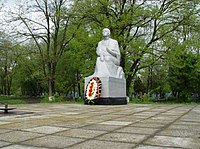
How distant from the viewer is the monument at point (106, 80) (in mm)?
12398

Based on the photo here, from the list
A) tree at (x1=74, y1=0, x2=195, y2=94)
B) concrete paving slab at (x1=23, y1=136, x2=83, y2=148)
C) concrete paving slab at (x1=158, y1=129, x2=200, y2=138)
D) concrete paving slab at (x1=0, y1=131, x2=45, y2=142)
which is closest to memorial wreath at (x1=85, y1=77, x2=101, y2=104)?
tree at (x1=74, y1=0, x2=195, y2=94)

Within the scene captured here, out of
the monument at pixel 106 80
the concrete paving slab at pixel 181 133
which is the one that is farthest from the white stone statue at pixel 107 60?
the concrete paving slab at pixel 181 133

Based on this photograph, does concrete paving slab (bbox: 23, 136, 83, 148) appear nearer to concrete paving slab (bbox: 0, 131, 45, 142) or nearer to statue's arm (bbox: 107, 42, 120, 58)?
concrete paving slab (bbox: 0, 131, 45, 142)

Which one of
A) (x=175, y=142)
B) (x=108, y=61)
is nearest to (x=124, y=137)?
(x=175, y=142)

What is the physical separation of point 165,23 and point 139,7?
7.92 feet

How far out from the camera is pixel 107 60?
13172 mm

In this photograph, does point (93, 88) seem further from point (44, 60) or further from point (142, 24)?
point (44, 60)

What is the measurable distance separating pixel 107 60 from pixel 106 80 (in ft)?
4.15

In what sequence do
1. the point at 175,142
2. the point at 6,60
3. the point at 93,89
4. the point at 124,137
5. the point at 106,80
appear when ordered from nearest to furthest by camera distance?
1. the point at 175,142
2. the point at 124,137
3. the point at 106,80
4. the point at 93,89
5. the point at 6,60

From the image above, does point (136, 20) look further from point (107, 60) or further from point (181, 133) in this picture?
point (181, 133)

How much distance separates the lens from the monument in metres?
12.4

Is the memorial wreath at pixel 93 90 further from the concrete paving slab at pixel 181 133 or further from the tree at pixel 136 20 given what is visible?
the concrete paving slab at pixel 181 133

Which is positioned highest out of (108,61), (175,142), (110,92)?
(108,61)

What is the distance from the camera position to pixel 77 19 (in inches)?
797
